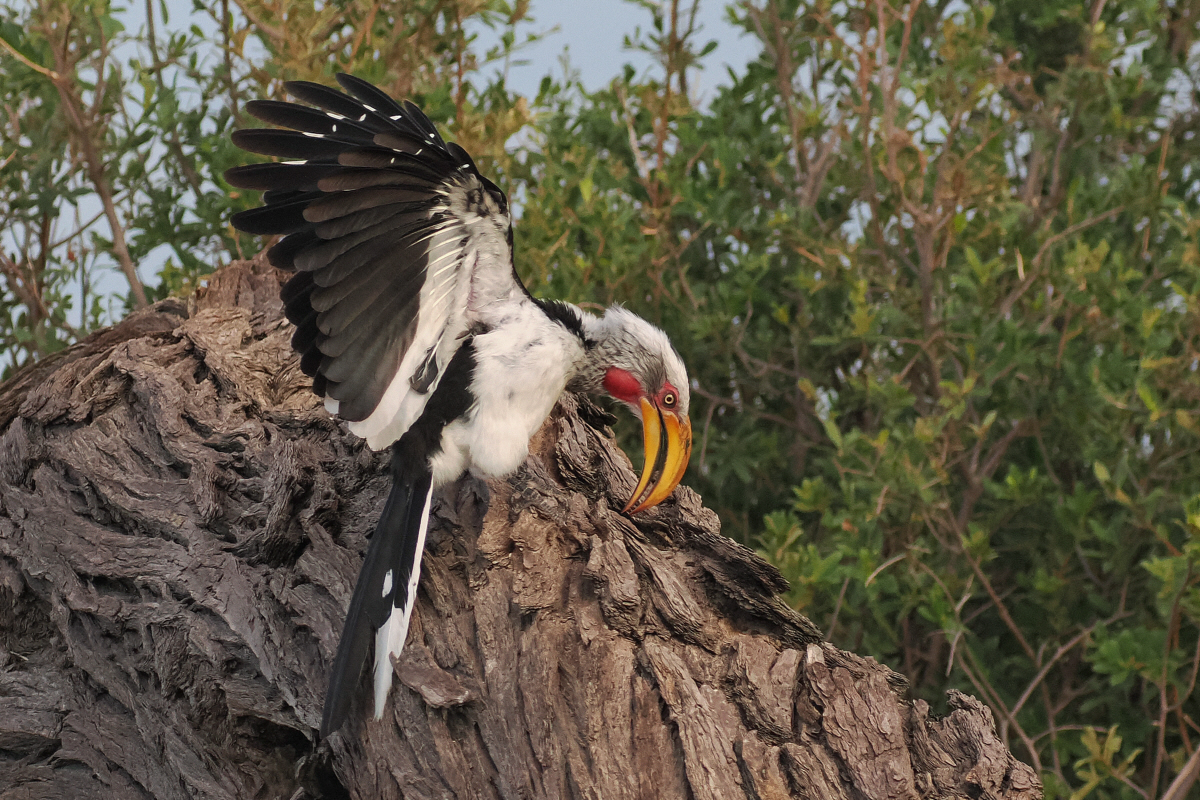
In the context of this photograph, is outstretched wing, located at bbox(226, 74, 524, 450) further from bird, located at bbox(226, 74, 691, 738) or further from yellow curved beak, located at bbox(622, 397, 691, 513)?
yellow curved beak, located at bbox(622, 397, 691, 513)

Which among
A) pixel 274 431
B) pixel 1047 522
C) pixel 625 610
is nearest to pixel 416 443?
pixel 625 610

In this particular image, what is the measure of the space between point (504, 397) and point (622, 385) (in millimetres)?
371

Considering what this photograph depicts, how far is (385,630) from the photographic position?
2.34m

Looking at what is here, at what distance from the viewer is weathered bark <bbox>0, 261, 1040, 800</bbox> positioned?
2.20 m

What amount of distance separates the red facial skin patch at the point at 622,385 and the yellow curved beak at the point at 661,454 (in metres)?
0.03

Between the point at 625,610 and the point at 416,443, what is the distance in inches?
24.4

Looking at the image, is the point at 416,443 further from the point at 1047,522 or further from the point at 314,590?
the point at 1047,522

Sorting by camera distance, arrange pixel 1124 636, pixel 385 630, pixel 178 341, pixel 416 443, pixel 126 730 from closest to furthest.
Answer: pixel 385 630
pixel 416 443
pixel 126 730
pixel 1124 636
pixel 178 341

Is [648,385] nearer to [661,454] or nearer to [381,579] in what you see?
[661,454]

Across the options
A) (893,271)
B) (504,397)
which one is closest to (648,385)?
(504,397)

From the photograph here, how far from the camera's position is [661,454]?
9.25 feet

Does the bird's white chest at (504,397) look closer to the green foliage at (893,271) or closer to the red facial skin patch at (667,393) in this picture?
the red facial skin patch at (667,393)

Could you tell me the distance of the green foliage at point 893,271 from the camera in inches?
139

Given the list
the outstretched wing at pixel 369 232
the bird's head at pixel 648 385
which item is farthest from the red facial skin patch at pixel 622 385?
the outstretched wing at pixel 369 232
